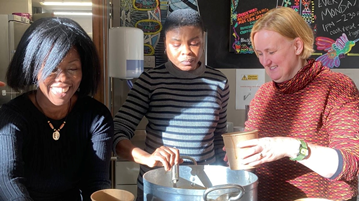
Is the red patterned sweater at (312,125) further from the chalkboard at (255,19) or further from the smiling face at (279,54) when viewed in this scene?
the chalkboard at (255,19)

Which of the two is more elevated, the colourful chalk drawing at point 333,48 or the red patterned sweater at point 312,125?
the colourful chalk drawing at point 333,48

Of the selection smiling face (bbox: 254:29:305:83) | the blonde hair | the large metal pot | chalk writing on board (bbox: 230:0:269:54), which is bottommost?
the large metal pot

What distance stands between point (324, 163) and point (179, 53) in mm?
611

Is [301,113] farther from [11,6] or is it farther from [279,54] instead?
[11,6]

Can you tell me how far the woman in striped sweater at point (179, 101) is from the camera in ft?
4.26

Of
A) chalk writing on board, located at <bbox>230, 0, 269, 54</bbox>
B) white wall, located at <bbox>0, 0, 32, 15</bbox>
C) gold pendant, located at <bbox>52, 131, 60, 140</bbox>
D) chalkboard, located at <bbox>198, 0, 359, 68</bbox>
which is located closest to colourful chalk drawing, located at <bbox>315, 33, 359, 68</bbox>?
chalkboard, located at <bbox>198, 0, 359, 68</bbox>

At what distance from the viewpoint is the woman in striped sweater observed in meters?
1.30

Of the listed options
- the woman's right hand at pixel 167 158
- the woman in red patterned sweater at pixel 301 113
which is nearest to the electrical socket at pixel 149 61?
the woman in red patterned sweater at pixel 301 113

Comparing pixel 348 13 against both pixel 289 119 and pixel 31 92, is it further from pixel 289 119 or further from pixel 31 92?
pixel 31 92

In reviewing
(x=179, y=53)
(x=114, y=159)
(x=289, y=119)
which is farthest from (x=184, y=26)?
(x=114, y=159)

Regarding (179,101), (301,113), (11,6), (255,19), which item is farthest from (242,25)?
(301,113)

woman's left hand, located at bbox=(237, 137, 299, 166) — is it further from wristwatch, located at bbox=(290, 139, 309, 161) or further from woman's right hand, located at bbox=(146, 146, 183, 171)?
woman's right hand, located at bbox=(146, 146, 183, 171)

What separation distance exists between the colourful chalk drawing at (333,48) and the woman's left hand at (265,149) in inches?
88.7

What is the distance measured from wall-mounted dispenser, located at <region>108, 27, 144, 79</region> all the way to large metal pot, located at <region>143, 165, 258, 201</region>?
1362 mm
